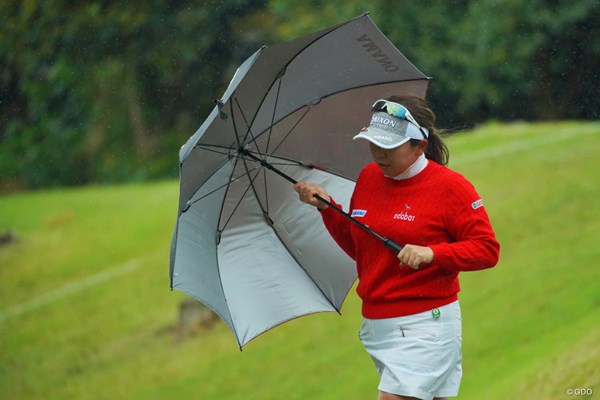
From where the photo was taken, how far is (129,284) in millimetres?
13336

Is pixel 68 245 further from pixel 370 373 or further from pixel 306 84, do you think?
pixel 306 84

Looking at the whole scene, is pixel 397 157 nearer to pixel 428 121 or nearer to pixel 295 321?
pixel 428 121

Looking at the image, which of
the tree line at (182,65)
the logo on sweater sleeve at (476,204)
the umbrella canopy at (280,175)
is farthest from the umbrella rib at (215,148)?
the tree line at (182,65)

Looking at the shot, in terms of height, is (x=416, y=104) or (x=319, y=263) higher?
(x=416, y=104)

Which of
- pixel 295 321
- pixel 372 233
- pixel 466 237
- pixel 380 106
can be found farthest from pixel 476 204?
pixel 295 321

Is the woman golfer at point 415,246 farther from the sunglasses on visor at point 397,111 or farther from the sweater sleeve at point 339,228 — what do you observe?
the sweater sleeve at point 339,228

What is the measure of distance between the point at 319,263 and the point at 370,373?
449 cm

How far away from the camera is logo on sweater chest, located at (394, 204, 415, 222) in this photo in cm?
372

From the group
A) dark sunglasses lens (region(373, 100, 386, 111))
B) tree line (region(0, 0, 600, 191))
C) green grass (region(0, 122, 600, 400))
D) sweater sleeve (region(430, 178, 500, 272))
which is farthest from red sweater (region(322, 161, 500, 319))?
tree line (region(0, 0, 600, 191))

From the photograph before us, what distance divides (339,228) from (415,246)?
525mm

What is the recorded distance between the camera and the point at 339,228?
407 centimetres

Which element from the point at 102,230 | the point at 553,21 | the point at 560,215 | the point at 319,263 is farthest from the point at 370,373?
the point at 553,21

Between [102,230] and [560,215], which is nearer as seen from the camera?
[560,215]

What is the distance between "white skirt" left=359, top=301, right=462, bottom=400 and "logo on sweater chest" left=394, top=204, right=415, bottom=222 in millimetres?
309
